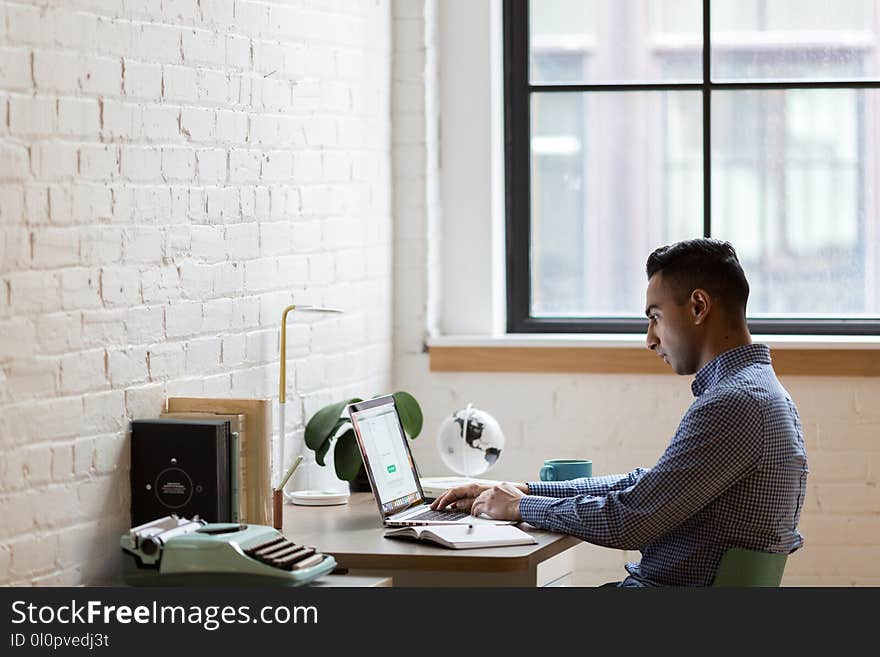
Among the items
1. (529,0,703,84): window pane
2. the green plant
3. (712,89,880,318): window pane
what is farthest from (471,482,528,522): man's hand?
(529,0,703,84): window pane

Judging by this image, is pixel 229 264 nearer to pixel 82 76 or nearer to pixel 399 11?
pixel 82 76

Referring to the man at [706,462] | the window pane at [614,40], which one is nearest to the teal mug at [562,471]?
the man at [706,462]

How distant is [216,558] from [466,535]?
589 mm

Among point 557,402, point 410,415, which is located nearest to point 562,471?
point 410,415

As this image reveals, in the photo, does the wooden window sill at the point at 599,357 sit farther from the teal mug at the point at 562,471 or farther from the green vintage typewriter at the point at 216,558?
the green vintage typewriter at the point at 216,558

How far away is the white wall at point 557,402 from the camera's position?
4012mm

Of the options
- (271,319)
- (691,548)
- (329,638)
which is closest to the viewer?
(329,638)

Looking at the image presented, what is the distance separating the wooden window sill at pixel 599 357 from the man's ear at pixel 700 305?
47.5 inches

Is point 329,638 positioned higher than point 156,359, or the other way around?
point 156,359

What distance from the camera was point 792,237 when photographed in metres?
4.23

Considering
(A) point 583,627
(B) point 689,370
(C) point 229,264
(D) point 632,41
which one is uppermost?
(D) point 632,41

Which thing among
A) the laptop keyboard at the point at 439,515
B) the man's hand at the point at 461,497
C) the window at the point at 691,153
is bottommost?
the laptop keyboard at the point at 439,515

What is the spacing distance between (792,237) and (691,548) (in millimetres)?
1765

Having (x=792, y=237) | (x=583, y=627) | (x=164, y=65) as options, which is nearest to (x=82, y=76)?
(x=164, y=65)
